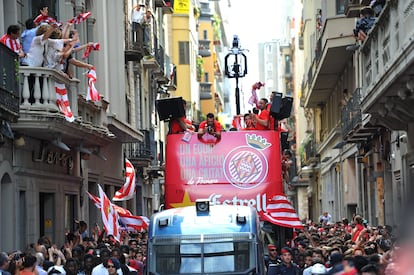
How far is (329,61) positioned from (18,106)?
2113 centimetres

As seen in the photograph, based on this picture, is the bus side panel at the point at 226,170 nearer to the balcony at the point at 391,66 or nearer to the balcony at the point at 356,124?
the balcony at the point at 391,66

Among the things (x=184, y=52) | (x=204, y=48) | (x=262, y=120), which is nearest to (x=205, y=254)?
(x=262, y=120)

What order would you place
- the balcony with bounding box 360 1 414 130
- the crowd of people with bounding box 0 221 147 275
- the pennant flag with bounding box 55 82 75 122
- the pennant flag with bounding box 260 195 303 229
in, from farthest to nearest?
the pennant flag with bounding box 55 82 75 122
the pennant flag with bounding box 260 195 303 229
the balcony with bounding box 360 1 414 130
the crowd of people with bounding box 0 221 147 275

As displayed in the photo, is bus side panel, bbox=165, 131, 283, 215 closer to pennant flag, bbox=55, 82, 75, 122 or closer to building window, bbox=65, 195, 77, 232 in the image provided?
pennant flag, bbox=55, 82, 75, 122

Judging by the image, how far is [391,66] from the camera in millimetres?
16656

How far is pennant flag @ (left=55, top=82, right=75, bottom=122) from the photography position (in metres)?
20.0

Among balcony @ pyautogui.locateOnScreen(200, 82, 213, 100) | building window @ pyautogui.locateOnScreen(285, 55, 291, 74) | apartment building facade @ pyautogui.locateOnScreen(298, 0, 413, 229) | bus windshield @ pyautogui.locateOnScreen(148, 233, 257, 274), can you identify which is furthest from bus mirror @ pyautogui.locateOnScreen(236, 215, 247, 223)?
building window @ pyautogui.locateOnScreen(285, 55, 291, 74)

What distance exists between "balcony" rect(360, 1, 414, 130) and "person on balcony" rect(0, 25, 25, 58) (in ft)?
21.2

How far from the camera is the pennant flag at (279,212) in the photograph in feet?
55.4

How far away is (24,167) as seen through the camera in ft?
67.1

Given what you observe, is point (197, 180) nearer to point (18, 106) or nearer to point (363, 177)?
point (18, 106)

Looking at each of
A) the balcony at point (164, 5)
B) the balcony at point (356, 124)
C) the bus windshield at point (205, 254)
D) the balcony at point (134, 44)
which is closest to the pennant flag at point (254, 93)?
the balcony at point (356, 124)

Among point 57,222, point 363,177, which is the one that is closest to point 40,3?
point 57,222

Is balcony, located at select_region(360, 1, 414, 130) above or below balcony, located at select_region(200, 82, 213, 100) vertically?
below
